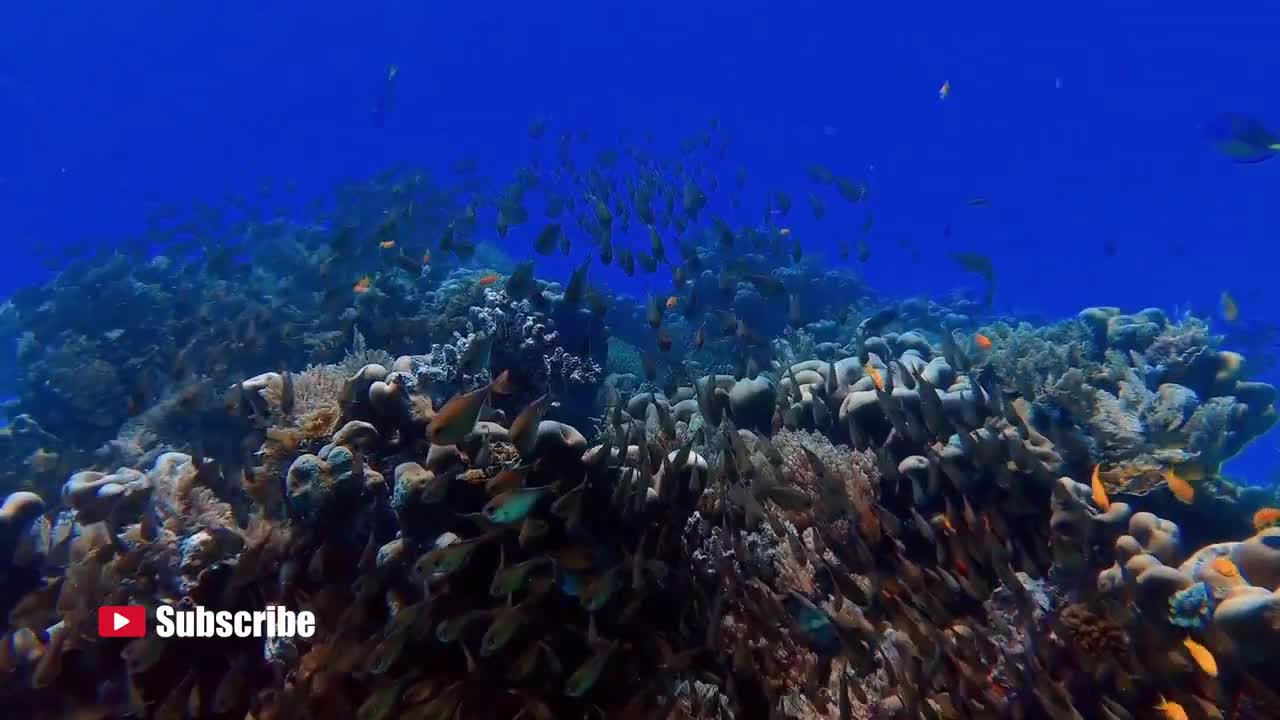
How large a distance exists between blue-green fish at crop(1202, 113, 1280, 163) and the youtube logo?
1226cm

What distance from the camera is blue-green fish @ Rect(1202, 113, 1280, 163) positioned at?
25.2ft

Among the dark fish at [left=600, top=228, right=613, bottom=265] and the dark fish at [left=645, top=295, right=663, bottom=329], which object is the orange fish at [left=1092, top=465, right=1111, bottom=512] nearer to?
the dark fish at [left=645, top=295, right=663, bottom=329]

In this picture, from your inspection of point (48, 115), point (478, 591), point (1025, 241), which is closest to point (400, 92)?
point (48, 115)

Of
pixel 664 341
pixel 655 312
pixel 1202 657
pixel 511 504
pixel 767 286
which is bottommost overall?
pixel 1202 657

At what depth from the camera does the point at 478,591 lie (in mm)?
4363

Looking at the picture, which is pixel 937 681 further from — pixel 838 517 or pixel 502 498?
pixel 502 498

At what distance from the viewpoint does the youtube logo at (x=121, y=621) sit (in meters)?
4.30

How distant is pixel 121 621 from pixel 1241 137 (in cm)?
1266

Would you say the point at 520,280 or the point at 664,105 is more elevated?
the point at 664,105

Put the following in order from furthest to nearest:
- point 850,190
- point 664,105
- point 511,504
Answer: point 664,105, point 850,190, point 511,504

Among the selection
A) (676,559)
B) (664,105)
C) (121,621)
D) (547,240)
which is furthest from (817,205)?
(664,105)

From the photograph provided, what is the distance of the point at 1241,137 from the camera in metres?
7.91

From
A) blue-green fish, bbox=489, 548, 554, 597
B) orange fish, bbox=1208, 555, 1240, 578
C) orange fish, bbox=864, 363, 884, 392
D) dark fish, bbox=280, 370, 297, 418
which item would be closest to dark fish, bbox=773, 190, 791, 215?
orange fish, bbox=864, 363, 884, 392

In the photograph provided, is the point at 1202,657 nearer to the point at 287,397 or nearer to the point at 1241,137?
the point at 287,397
